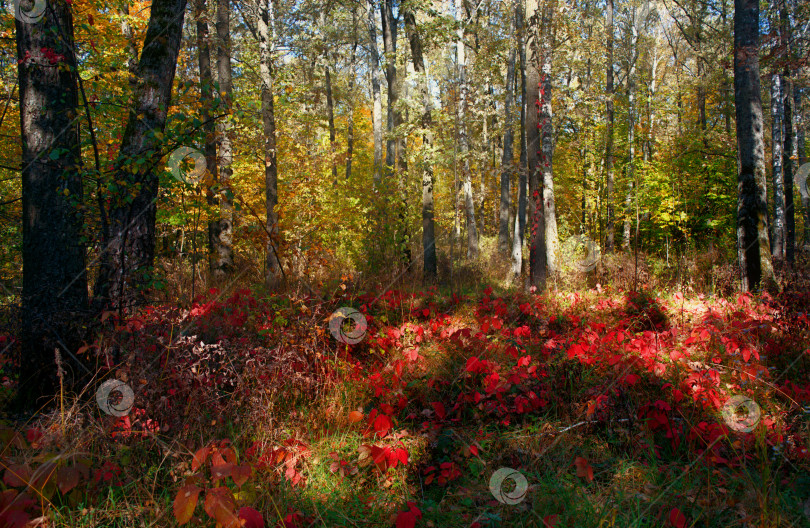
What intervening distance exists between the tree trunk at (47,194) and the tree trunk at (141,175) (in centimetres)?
Answer: 32

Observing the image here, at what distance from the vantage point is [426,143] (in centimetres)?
1057

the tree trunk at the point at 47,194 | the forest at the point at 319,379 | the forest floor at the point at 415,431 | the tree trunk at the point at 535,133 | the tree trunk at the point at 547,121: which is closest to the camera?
the forest floor at the point at 415,431

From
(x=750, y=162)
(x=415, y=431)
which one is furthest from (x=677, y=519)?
(x=750, y=162)

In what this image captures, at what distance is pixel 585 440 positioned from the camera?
11.3ft

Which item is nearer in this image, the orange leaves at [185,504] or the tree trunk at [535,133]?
the orange leaves at [185,504]

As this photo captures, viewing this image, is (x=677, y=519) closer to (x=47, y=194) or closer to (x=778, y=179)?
(x=47, y=194)

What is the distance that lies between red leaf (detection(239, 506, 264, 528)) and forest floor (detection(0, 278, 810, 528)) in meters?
0.01

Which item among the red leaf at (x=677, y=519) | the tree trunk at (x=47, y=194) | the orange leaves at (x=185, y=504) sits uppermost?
the tree trunk at (x=47, y=194)

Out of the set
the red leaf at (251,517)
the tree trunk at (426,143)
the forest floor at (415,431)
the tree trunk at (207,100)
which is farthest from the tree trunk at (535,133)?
the red leaf at (251,517)

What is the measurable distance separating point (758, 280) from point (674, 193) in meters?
10.6

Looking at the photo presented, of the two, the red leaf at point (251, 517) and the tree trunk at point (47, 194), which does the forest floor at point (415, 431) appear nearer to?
the red leaf at point (251, 517)

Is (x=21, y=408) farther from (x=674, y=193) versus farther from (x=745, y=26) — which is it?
(x=674, y=193)

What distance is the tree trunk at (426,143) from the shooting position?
10250 millimetres

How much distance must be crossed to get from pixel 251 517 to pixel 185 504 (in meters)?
0.31
